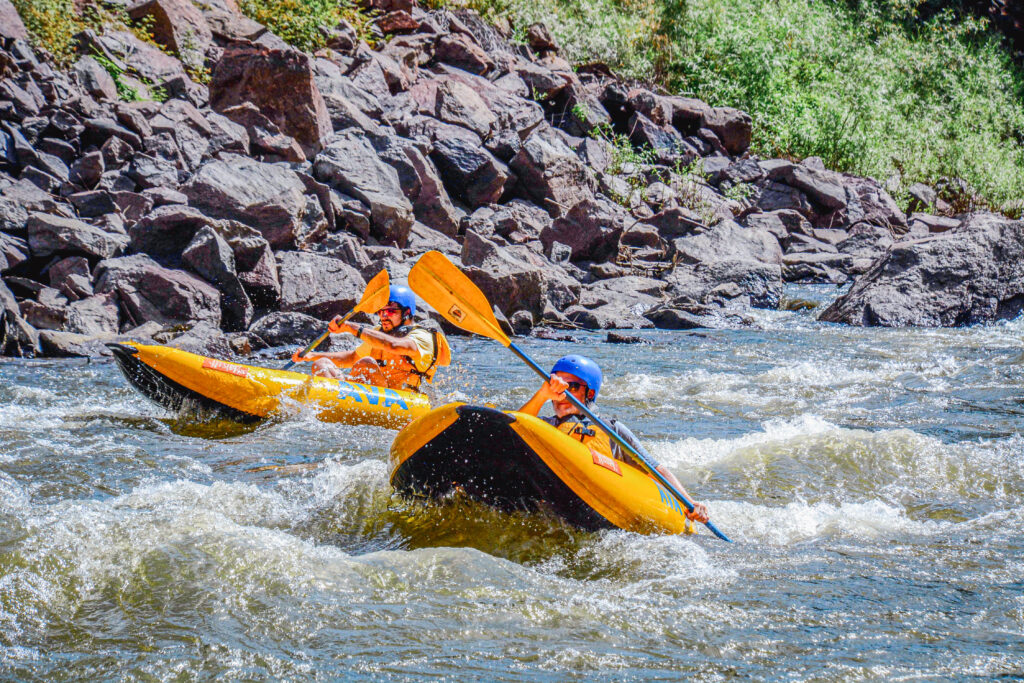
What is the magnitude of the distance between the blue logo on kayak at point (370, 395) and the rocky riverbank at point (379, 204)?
7.89 feet

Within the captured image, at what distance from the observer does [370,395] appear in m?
6.20

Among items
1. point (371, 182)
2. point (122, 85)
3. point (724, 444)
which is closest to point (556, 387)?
point (724, 444)

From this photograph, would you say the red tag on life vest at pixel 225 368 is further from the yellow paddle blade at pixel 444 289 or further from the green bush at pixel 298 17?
the green bush at pixel 298 17

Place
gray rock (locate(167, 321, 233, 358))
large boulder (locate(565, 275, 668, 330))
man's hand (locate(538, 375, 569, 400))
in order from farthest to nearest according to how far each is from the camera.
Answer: large boulder (locate(565, 275, 668, 330)) < gray rock (locate(167, 321, 233, 358)) < man's hand (locate(538, 375, 569, 400))

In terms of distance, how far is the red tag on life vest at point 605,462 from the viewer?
3767 mm

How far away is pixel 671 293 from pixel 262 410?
734cm

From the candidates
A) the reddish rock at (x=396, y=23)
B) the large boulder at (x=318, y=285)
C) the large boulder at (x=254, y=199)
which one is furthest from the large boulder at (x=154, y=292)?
the reddish rock at (x=396, y=23)

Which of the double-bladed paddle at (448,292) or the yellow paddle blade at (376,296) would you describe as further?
the yellow paddle blade at (376,296)

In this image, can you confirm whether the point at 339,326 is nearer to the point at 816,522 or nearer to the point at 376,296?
the point at 376,296

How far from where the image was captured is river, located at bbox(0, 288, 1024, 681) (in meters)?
2.70

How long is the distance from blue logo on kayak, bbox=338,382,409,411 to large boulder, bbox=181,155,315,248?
4.44m

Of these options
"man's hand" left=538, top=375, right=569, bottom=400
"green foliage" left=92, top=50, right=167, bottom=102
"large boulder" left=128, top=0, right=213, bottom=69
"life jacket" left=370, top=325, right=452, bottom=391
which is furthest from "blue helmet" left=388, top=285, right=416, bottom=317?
"large boulder" left=128, top=0, right=213, bottom=69

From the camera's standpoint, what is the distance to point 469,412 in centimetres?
365

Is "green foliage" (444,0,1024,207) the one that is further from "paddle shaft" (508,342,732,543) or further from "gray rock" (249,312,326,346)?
"paddle shaft" (508,342,732,543)
